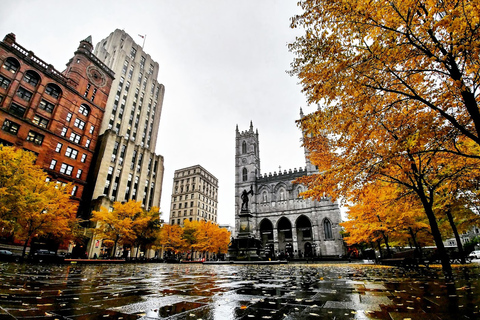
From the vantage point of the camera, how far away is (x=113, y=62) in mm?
50250

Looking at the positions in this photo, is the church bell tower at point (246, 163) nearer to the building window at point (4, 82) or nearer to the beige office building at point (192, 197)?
the beige office building at point (192, 197)

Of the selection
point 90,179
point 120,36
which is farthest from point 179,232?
point 120,36

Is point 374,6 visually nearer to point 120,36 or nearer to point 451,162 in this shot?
point 451,162

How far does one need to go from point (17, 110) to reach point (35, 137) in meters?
3.89

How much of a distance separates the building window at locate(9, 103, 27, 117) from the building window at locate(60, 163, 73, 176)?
8039mm

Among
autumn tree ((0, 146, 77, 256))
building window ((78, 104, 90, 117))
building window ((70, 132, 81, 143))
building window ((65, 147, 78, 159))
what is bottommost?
autumn tree ((0, 146, 77, 256))

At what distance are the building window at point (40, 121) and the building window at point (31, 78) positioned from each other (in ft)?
15.8

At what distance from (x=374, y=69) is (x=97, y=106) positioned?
43.9m

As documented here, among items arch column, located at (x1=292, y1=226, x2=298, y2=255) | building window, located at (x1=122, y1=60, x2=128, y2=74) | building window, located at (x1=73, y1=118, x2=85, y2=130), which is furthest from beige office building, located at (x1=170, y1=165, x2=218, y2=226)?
building window, located at (x1=73, y1=118, x2=85, y2=130)

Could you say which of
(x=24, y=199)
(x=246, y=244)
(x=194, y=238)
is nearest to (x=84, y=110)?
(x=24, y=199)

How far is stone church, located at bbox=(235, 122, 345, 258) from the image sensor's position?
156 ft

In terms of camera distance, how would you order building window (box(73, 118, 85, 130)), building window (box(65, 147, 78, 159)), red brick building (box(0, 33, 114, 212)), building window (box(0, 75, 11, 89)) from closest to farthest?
building window (box(0, 75, 11, 89)) → red brick building (box(0, 33, 114, 212)) → building window (box(65, 147, 78, 159)) → building window (box(73, 118, 85, 130))

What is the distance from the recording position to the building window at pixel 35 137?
28234mm

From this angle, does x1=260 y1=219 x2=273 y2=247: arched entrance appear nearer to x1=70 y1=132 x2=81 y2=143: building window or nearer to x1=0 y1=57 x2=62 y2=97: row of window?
x1=70 y1=132 x2=81 y2=143: building window
